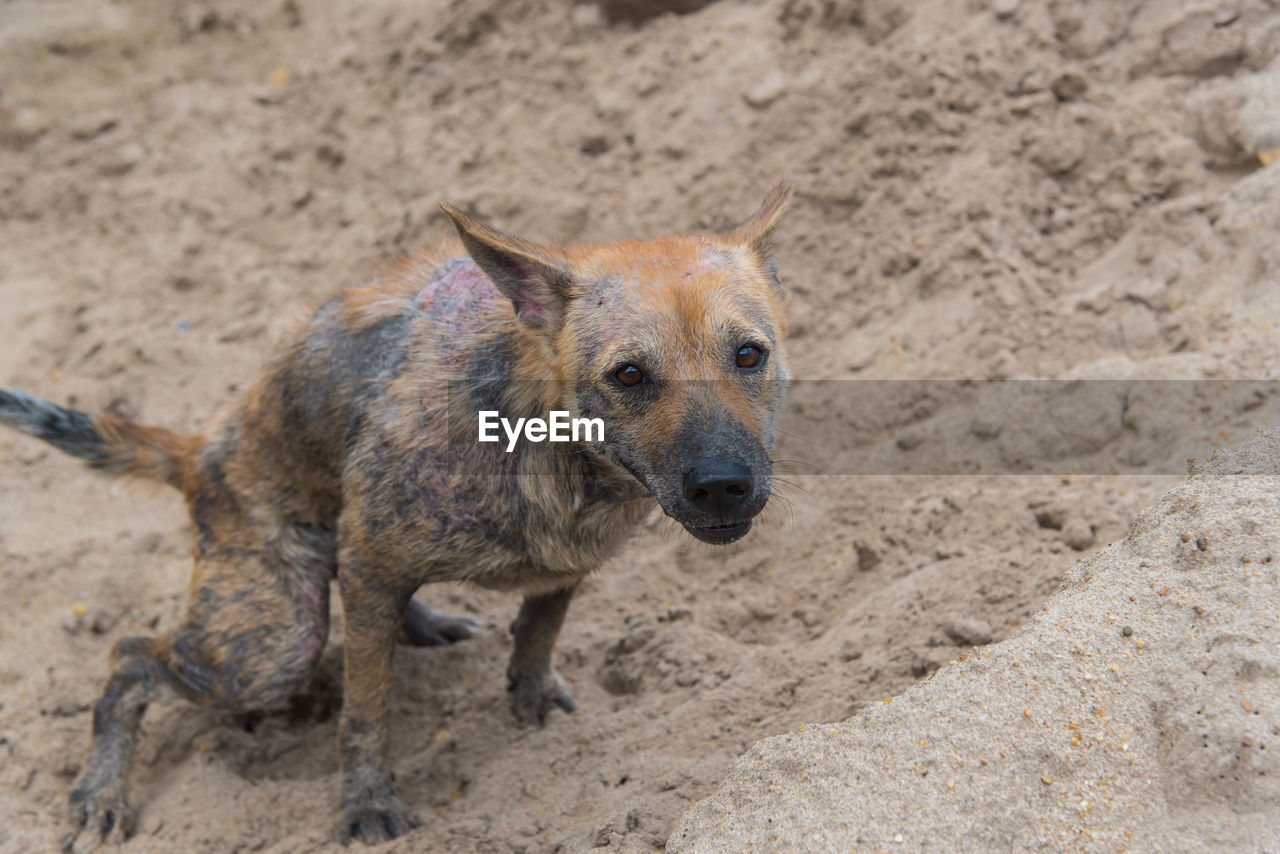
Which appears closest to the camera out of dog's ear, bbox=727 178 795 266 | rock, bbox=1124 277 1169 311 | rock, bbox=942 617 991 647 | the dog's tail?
rock, bbox=942 617 991 647

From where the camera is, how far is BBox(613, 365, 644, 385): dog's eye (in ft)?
11.8

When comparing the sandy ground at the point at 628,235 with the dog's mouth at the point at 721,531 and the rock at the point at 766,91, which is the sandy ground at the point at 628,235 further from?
the dog's mouth at the point at 721,531

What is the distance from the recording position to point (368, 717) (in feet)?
14.3

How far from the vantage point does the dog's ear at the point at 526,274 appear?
377 centimetres

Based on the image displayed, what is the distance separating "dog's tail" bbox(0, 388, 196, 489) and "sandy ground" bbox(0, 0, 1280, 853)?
43.5 inches

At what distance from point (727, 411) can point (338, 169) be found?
5636 mm

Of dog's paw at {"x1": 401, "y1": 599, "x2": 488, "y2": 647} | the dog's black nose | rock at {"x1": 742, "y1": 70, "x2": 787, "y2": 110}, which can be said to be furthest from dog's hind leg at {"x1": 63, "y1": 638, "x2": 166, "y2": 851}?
rock at {"x1": 742, "y1": 70, "x2": 787, "y2": 110}

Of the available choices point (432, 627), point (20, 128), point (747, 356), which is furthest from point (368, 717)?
point (20, 128)

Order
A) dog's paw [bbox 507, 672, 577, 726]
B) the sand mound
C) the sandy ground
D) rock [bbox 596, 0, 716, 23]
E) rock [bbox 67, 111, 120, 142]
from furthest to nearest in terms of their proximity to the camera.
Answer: rock [bbox 67, 111, 120, 142]
rock [bbox 596, 0, 716, 23]
dog's paw [bbox 507, 672, 577, 726]
the sandy ground
the sand mound

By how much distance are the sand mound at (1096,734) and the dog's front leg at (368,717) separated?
157 cm

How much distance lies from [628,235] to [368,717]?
12.3ft

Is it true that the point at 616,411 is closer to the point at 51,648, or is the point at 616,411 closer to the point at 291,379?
the point at 291,379

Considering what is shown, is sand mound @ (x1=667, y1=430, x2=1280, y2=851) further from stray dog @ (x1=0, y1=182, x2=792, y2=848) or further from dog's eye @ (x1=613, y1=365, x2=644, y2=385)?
dog's eye @ (x1=613, y1=365, x2=644, y2=385)

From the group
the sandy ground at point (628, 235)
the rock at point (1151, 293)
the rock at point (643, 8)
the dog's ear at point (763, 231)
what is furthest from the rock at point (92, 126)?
the rock at point (1151, 293)
